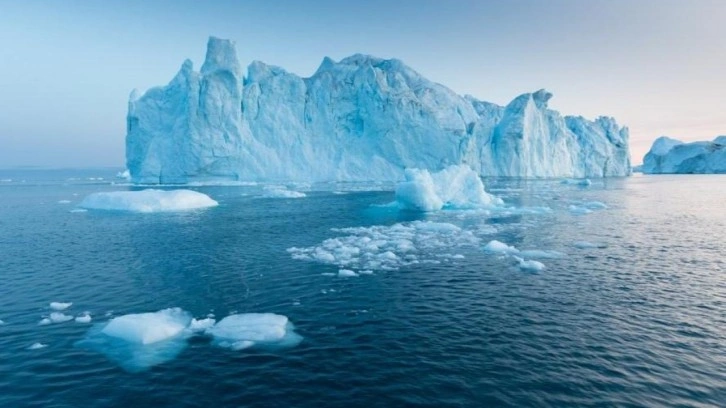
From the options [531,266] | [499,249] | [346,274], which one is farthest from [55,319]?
[499,249]

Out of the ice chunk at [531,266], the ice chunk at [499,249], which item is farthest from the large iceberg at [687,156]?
the ice chunk at [531,266]

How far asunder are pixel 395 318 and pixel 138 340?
22.6 feet

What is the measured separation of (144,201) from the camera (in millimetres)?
40469

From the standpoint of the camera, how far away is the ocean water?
8555mm

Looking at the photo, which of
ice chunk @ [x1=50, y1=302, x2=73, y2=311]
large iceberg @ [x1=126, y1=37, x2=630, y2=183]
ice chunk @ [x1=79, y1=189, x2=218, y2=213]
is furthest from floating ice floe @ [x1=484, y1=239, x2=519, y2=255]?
large iceberg @ [x1=126, y1=37, x2=630, y2=183]

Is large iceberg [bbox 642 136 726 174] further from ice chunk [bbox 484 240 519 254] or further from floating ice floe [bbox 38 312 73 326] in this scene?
floating ice floe [bbox 38 312 73 326]

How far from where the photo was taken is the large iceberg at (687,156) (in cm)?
11794

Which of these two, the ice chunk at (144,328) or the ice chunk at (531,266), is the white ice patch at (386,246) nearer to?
the ice chunk at (531,266)

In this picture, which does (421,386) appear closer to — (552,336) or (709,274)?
(552,336)

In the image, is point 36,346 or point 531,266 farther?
point 531,266

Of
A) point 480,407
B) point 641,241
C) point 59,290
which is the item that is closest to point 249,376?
point 480,407

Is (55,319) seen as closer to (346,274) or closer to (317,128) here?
(346,274)

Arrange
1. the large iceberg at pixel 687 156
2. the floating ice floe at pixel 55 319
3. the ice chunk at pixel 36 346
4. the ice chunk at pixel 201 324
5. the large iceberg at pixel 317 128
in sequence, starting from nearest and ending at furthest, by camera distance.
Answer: the ice chunk at pixel 36 346, the ice chunk at pixel 201 324, the floating ice floe at pixel 55 319, the large iceberg at pixel 317 128, the large iceberg at pixel 687 156

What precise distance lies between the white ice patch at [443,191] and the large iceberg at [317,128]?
36235 millimetres
